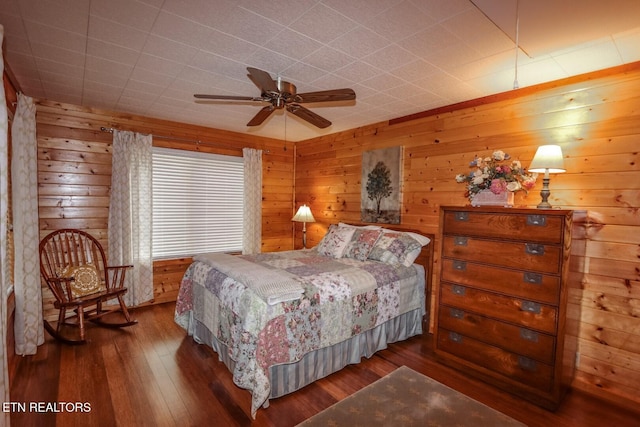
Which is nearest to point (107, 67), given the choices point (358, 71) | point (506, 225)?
point (358, 71)

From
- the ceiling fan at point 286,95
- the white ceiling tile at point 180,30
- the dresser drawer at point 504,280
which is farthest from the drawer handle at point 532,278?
the white ceiling tile at point 180,30

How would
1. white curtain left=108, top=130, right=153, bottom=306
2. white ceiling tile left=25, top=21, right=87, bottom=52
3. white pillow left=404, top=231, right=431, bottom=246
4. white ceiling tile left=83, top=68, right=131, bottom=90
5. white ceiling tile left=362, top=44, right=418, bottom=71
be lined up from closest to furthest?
white ceiling tile left=25, top=21, right=87, bottom=52
white ceiling tile left=362, top=44, right=418, bottom=71
white ceiling tile left=83, top=68, right=131, bottom=90
white pillow left=404, top=231, right=431, bottom=246
white curtain left=108, top=130, right=153, bottom=306

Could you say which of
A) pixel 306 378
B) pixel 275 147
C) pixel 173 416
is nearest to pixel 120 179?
pixel 275 147

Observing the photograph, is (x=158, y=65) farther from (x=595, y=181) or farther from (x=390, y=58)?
(x=595, y=181)

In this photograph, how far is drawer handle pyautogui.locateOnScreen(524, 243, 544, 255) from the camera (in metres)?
2.13

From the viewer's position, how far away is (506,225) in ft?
7.50

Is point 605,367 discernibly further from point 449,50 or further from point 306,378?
point 449,50

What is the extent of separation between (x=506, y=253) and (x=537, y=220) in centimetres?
31

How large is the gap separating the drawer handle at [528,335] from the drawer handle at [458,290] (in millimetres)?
458

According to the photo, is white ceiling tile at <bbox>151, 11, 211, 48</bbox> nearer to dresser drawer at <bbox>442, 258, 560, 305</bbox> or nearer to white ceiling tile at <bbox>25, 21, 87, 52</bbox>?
white ceiling tile at <bbox>25, 21, 87, 52</bbox>

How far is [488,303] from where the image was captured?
7.82 ft

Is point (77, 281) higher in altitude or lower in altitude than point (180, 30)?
lower

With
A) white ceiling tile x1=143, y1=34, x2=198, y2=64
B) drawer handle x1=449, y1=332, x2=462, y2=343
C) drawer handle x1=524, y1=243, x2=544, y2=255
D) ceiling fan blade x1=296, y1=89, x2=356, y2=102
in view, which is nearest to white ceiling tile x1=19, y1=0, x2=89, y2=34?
white ceiling tile x1=143, y1=34, x2=198, y2=64

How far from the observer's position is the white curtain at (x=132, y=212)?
362 centimetres
